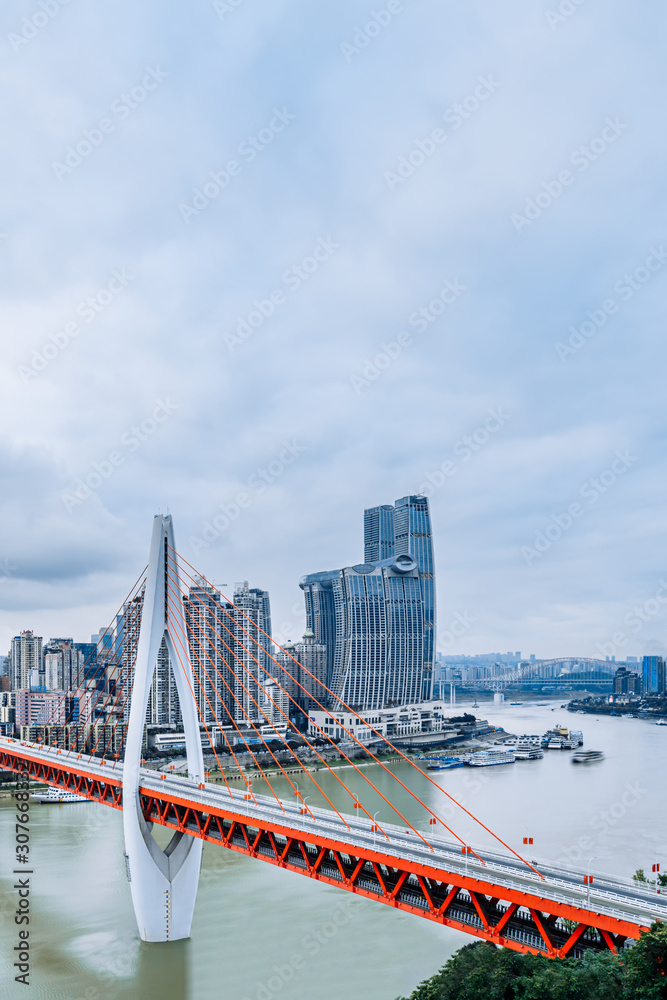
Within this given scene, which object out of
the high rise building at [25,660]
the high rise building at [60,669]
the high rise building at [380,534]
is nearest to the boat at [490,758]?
the high rise building at [60,669]

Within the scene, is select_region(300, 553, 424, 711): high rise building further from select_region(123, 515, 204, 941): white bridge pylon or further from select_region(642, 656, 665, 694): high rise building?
select_region(642, 656, 665, 694): high rise building

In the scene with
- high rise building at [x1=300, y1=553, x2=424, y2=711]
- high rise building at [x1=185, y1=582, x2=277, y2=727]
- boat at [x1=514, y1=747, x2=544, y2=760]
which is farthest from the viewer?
high rise building at [x1=300, y1=553, x2=424, y2=711]

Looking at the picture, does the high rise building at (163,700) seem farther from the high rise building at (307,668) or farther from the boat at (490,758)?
the boat at (490,758)

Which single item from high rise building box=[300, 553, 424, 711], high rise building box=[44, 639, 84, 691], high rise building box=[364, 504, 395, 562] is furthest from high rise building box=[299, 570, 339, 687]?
high rise building box=[44, 639, 84, 691]

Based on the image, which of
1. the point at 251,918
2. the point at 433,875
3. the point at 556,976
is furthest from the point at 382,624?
the point at 556,976

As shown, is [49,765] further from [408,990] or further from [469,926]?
[469,926]
